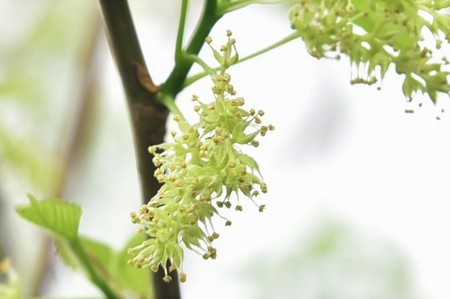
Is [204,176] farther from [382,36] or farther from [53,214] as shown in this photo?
[53,214]

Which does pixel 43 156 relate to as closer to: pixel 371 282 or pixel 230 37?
pixel 230 37

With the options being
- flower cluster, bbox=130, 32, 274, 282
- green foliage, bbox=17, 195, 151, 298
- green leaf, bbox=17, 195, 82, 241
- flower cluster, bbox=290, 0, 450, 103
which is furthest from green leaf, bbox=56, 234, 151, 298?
flower cluster, bbox=290, 0, 450, 103

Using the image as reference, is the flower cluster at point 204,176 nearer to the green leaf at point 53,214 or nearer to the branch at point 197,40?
the branch at point 197,40

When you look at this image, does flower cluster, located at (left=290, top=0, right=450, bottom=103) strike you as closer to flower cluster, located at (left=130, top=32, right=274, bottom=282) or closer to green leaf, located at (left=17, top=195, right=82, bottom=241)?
flower cluster, located at (left=130, top=32, right=274, bottom=282)

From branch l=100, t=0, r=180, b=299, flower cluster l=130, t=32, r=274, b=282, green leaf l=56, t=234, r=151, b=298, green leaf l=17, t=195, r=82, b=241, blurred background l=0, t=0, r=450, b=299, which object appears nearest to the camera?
flower cluster l=130, t=32, r=274, b=282

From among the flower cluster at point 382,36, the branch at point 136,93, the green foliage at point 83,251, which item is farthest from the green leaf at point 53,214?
the flower cluster at point 382,36

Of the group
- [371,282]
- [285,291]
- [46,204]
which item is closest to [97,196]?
[285,291]
